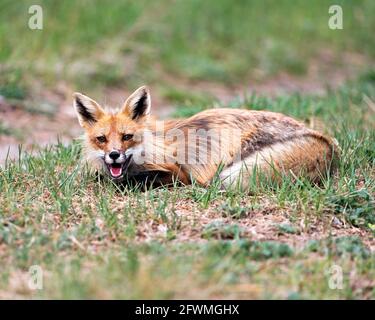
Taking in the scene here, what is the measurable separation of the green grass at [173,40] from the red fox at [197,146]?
177 inches

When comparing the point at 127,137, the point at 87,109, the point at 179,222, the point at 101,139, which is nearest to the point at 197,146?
the point at 127,137

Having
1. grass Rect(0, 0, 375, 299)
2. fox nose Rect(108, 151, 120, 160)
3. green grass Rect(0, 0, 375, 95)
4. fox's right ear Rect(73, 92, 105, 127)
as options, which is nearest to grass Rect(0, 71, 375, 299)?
grass Rect(0, 0, 375, 299)

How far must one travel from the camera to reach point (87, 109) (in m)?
6.97

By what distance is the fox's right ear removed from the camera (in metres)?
6.93

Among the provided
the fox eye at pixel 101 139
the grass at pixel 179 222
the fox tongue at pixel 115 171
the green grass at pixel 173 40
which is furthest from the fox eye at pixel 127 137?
the green grass at pixel 173 40

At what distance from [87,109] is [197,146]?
3.77 ft

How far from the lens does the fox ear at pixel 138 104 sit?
693 centimetres

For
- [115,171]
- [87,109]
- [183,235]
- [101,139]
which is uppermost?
[87,109]

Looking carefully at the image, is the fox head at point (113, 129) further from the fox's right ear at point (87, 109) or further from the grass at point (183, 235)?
the grass at point (183, 235)

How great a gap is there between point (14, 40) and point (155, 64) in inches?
121

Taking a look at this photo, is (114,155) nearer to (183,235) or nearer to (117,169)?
(117,169)

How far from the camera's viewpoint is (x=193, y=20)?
15234 mm
